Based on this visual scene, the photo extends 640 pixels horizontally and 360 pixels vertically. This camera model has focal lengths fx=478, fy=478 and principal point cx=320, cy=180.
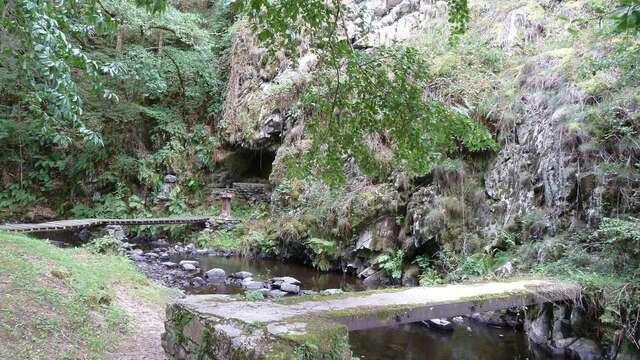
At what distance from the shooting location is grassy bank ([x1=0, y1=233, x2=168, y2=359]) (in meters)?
3.81

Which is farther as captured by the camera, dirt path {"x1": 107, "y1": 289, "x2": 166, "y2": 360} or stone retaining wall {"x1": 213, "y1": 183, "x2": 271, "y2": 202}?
stone retaining wall {"x1": 213, "y1": 183, "x2": 271, "y2": 202}

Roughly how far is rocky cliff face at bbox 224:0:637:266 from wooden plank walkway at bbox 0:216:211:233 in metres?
2.72

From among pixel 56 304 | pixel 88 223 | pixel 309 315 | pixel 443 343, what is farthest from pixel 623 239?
pixel 88 223

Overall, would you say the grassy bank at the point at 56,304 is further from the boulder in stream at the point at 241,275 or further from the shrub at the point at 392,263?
the shrub at the point at 392,263

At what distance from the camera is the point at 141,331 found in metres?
4.91

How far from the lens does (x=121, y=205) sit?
1478 cm

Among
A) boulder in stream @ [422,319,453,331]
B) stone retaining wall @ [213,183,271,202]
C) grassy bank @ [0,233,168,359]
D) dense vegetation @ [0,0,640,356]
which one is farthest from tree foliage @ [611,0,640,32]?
stone retaining wall @ [213,183,271,202]

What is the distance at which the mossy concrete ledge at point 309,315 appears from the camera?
10.0 ft

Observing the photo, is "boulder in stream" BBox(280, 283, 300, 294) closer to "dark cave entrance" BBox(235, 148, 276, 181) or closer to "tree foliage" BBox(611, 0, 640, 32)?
"tree foliage" BBox(611, 0, 640, 32)

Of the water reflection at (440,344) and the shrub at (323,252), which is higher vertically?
the shrub at (323,252)

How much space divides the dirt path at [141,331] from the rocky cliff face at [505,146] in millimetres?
2256

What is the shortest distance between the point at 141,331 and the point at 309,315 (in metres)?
2.16

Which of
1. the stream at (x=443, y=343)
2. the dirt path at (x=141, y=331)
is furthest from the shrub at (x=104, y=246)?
the stream at (x=443, y=343)

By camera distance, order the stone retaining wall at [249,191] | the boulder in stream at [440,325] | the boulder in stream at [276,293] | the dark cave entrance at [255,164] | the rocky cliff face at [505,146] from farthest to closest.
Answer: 1. the dark cave entrance at [255,164]
2. the stone retaining wall at [249,191]
3. the boulder in stream at [276,293]
4. the rocky cliff face at [505,146]
5. the boulder in stream at [440,325]
